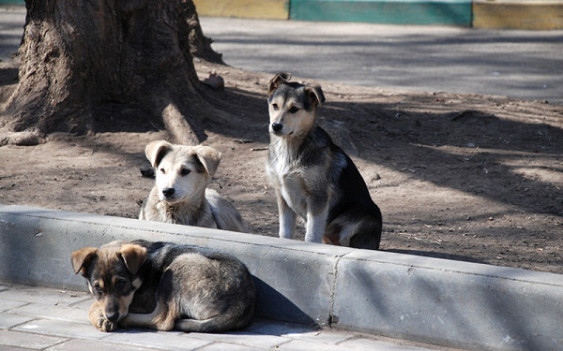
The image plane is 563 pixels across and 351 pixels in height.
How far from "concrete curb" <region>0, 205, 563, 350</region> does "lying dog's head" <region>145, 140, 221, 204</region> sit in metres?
0.31

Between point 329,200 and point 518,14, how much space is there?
13.5m

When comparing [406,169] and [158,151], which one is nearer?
[158,151]

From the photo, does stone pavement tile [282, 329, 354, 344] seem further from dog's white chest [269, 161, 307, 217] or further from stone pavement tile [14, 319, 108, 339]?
dog's white chest [269, 161, 307, 217]

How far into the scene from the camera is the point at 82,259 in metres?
5.19

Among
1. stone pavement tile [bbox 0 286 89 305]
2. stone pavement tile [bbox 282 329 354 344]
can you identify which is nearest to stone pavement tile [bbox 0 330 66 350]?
stone pavement tile [bbox 0 286 89 305]

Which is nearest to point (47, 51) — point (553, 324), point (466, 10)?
point (553, 324)

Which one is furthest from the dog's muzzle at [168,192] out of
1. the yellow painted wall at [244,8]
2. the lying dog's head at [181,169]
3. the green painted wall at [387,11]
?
the yellow painted wall at [244,8]

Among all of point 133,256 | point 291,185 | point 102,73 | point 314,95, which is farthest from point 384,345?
point 102,73

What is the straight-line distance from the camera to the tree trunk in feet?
29.7

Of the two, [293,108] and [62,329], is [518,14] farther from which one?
[62,329]

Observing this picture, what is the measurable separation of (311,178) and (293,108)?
557mm

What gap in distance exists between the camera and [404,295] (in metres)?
5.14

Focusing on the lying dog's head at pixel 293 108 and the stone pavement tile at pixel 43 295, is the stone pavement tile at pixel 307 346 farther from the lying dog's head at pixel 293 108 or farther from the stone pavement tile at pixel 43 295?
the lying dog's head at pixel 293 108

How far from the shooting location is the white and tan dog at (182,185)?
6.17 meters
